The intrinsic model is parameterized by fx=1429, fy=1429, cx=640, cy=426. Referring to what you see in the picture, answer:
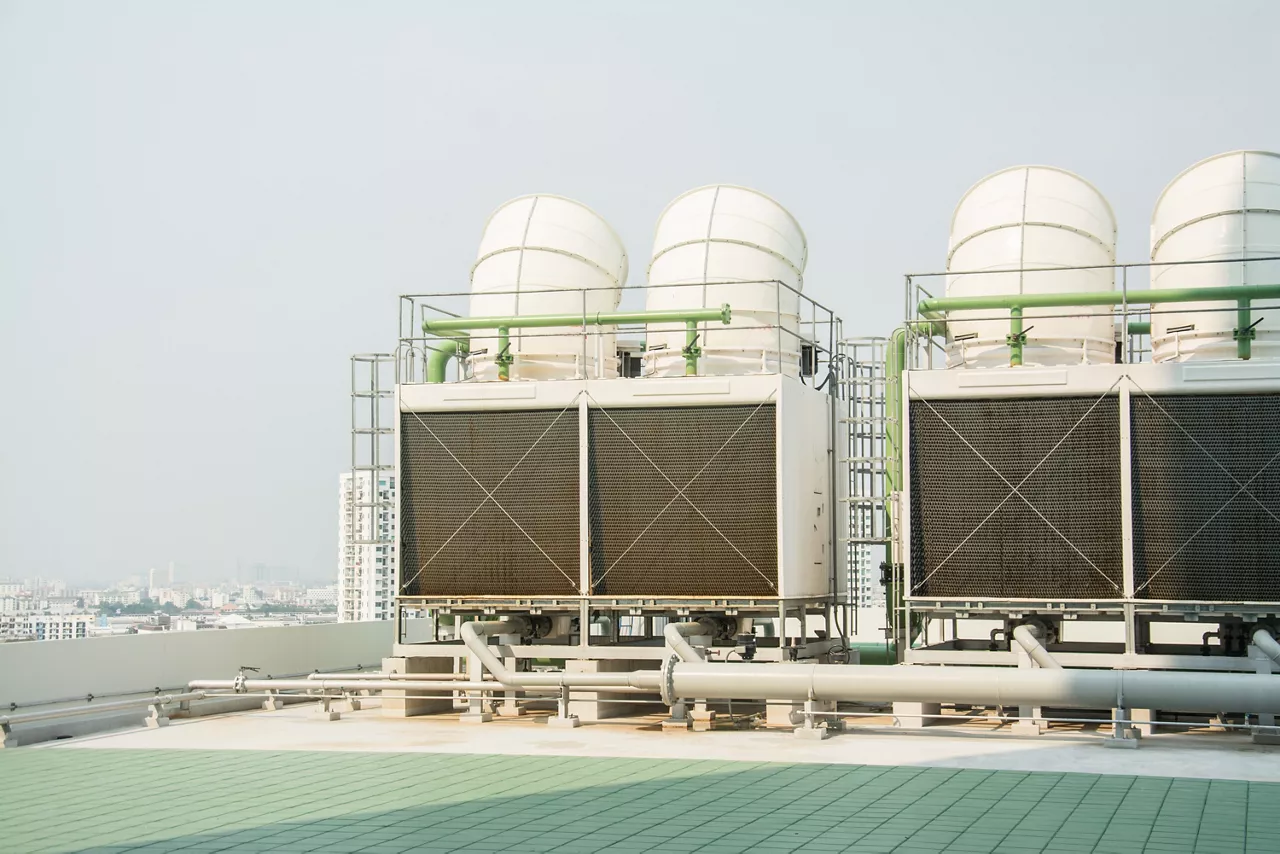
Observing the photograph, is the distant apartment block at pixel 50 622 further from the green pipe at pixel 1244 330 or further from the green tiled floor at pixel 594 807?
the green pipe at pixel 1244 330

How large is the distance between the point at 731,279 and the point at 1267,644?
9.08 m

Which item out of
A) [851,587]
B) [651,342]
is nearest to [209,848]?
[651,342]

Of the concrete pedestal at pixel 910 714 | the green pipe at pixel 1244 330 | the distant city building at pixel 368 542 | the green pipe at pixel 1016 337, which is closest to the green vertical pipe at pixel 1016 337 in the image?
the green pipe at pixel 1016 337

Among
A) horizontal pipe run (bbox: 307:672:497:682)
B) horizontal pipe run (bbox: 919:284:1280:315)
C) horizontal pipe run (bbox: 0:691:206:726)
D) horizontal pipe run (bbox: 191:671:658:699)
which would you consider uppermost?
horizontal pipe run (bbox: 919:284:1280:315)

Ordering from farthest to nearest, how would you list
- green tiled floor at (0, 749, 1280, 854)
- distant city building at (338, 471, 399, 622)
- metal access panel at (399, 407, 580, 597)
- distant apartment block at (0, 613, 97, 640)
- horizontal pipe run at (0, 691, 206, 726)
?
distant apartment block at (0, 613, 97, 640) → distant city building at (338, 471, 399, 622) → metal access panel at (399, 407, 580, 597) → horizontal pipe run at (0, 691, 206, 726) → green tiled floor at (0, 749, 1280, 854)

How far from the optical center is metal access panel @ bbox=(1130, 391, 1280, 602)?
18.7m

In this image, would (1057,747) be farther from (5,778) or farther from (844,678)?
(5,778)

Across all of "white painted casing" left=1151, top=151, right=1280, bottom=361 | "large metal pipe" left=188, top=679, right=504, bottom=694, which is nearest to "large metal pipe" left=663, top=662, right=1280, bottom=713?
"large metal pipe" left=188, top=679, right=504, bottom=694

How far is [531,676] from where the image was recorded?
Result: 64.9 feet

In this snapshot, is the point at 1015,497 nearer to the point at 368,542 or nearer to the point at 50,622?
the point at 368,542

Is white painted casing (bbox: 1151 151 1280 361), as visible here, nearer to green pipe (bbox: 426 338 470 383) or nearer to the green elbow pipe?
the green elbow pipe

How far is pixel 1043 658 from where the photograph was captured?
18.2m

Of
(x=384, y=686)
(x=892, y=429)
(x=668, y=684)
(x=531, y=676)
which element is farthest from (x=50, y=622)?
(x=892, y=429)

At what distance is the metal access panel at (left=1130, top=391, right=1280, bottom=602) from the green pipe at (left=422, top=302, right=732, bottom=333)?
6091 millimetres
